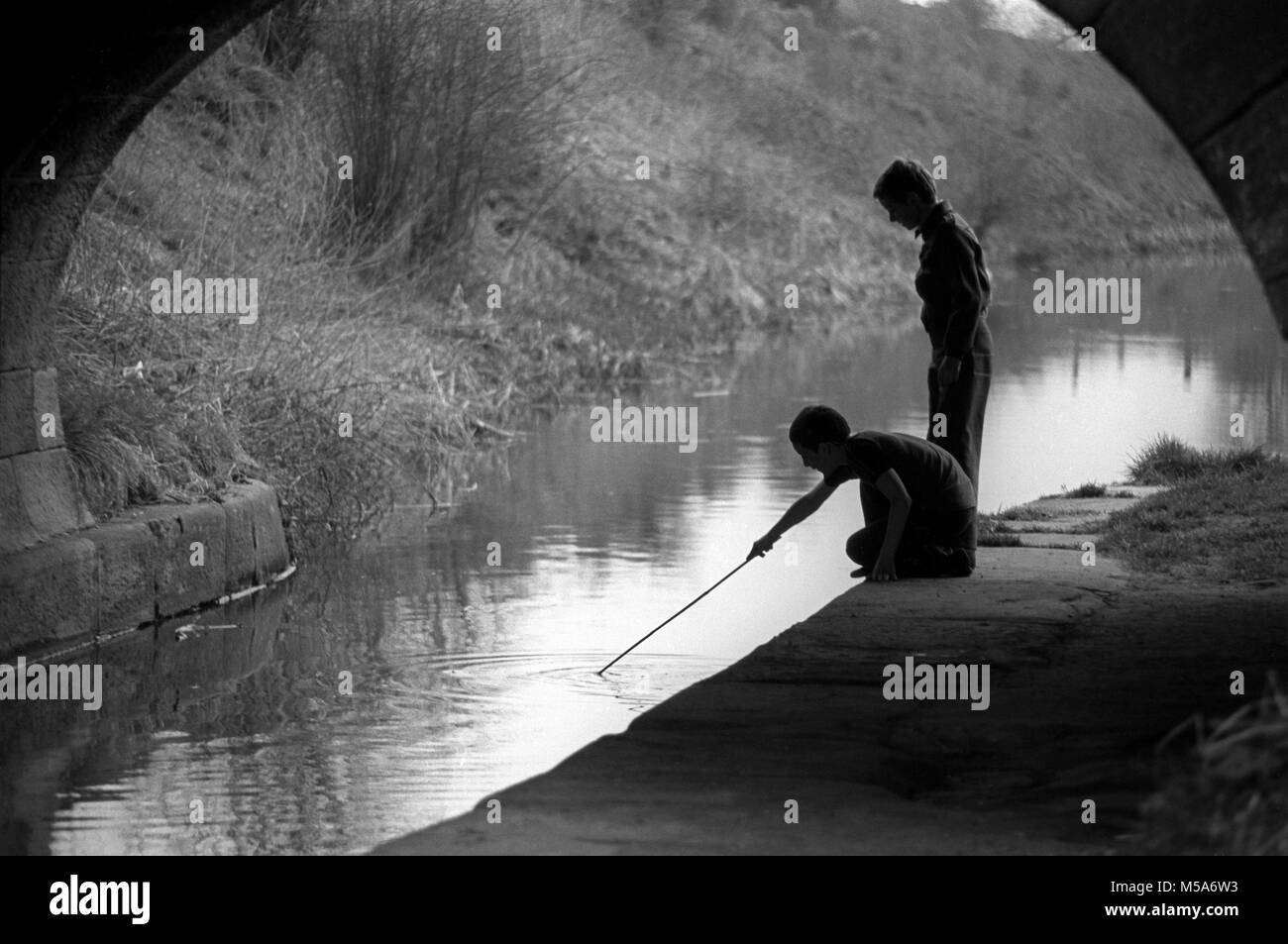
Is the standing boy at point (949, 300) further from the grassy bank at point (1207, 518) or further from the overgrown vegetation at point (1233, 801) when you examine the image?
the overgrown vegetation at point (1233, 801)

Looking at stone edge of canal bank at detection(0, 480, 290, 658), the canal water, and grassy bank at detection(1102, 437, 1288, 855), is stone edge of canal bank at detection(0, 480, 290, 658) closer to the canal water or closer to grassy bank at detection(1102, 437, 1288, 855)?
the canal water

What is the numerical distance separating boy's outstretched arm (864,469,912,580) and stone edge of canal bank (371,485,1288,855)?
0.13m

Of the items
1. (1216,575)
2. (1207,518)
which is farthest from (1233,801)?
(1207,518)

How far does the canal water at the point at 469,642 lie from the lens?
638cm

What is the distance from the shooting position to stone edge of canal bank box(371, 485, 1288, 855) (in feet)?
16.8

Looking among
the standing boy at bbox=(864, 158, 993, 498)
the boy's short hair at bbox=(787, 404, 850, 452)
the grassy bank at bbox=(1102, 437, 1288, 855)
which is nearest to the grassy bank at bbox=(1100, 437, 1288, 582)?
the grassy bank at bbox=(1102, 437, 1288, 855)

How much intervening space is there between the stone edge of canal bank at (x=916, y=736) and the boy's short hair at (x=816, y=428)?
65 cm

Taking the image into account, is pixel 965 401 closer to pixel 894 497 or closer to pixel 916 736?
pixel 894 497

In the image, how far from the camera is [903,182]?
28.2ft

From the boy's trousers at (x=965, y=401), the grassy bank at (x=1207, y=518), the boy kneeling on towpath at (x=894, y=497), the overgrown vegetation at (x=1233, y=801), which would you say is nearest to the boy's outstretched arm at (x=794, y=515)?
the boy kneeling on towpath at (x=894, y=497)

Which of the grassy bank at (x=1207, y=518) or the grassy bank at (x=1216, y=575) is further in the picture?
the grassy bank at (x=1207, y=518)

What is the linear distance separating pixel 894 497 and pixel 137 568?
3.45 meters

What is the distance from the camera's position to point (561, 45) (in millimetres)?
20875

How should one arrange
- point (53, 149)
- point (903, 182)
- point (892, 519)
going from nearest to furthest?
1. point (53, 149)
2. point (892, 519)
3. point (903, 182)
